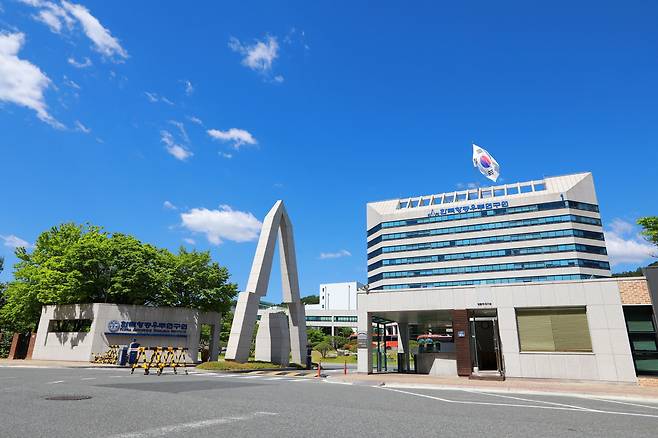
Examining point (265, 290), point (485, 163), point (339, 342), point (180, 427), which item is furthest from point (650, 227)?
point (339, 342)

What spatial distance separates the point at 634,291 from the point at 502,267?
79925 millimetres

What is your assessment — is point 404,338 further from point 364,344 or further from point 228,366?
point 228,366

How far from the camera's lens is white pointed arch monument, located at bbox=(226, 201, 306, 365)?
1256 inches

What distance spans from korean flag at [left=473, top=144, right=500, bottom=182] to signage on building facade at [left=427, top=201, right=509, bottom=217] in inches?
338

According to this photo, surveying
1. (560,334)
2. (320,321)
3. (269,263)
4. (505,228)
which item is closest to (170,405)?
(560,334)

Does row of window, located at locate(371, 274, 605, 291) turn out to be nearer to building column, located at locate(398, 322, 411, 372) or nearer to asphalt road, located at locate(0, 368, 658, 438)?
building column, located at locate(398, 322, 411, 372)

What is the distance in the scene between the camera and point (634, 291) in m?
21.9

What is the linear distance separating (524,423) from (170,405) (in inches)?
309

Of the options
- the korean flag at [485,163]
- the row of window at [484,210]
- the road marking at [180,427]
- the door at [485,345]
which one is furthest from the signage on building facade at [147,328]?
the korean flag at [485,163]

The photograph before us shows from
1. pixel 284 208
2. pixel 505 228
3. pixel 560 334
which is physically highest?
pixel 505 228

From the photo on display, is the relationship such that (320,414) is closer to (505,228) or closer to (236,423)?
(236,423)

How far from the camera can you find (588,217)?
94.1 m

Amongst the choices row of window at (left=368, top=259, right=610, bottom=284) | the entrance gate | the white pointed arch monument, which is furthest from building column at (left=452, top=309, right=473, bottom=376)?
row of window at (left=368, top=259, right=610, bottom=284)

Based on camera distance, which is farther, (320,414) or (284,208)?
(284,208)
